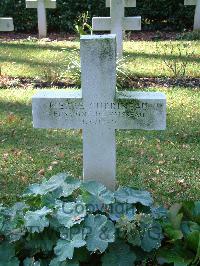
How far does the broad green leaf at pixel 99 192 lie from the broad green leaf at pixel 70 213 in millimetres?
120

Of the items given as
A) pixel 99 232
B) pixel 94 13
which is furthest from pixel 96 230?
pixel 94 13

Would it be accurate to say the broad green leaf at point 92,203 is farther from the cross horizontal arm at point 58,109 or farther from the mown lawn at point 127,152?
the mown lawn at point 127,152

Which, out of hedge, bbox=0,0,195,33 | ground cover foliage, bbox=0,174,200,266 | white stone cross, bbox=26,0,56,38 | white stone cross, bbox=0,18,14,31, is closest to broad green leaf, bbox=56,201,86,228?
ground cover foliage, bbox=0,174,200,266

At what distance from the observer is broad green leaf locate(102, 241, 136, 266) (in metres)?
2.93

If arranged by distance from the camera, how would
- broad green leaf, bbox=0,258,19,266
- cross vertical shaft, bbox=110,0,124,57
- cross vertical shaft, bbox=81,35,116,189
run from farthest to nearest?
cross vertical shaft, bbox=110,0,124,57, cross vertical shaft, bbox=81,35,116,189, broad green leaf, bbox=0,258,19,266

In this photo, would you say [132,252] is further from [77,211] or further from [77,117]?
[77,117]

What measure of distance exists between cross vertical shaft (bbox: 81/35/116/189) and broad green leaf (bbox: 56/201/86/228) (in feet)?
2.58

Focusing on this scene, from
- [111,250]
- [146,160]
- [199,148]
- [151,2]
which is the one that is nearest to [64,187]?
[111,250]

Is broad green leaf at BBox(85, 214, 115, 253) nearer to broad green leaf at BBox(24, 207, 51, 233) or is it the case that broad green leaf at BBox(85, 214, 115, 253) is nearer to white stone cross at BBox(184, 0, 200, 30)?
broad green leaf at BBox(24, 207, 51, 233)

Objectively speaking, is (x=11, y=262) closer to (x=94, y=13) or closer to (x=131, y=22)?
(x=131, y=22)

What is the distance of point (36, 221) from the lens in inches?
116

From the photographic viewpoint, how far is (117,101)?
3.64 m

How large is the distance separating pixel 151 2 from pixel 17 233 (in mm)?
11913

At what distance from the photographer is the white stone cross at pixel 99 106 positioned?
3520 millimetres
